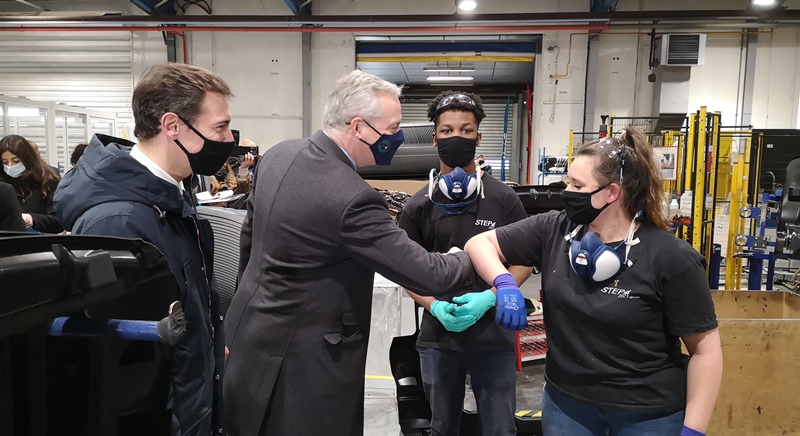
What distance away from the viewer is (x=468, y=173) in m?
2.12

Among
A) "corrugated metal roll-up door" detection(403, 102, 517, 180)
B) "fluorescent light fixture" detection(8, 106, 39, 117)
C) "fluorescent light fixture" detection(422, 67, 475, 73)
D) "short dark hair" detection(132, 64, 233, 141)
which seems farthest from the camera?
"corrugated metal roll-up door" detection(403, 102, 517, 180)

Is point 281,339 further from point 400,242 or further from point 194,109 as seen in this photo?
point 194,109

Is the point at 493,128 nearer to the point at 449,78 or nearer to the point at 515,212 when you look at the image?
the point at 449,78

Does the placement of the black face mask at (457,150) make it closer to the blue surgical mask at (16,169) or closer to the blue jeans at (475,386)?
the blue jeans at (475,386)

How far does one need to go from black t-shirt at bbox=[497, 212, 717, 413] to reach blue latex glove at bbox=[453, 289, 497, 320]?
293 millimetres

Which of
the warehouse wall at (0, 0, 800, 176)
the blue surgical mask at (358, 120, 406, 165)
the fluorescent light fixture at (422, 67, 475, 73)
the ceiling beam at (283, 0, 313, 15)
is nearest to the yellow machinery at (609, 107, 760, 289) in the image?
the warehouse wall at (0, 0, 800, 176)

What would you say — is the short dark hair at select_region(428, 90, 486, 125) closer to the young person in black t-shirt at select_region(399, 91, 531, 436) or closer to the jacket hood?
the young person in black t-shirt at select_region(399, 91, 531, 436)

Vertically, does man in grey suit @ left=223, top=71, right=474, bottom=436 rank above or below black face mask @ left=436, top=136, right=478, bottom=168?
below

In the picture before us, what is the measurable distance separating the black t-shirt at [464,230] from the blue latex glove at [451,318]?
11 centimetres

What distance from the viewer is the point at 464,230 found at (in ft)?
6.86

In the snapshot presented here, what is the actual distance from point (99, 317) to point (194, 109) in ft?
2.69

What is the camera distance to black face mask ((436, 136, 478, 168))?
219cm

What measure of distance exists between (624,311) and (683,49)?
328 inches

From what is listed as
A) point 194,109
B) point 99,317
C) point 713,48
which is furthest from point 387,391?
point 713,48
